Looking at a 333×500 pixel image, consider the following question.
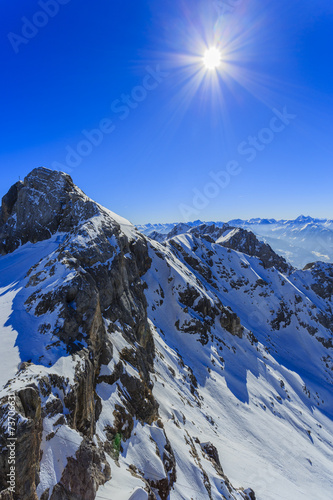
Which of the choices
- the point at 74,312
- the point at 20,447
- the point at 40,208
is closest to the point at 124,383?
the point at 74,312

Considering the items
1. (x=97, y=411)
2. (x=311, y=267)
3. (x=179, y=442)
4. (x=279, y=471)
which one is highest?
(x=311, y=267)

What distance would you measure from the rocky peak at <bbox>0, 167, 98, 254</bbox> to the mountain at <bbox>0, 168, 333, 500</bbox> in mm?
259

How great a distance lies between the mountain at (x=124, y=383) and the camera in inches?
510

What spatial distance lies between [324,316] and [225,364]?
353 ft

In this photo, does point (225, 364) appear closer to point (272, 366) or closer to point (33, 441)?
point (272, 366)

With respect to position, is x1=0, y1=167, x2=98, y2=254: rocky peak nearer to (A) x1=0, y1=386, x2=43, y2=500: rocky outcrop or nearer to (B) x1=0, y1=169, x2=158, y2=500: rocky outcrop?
(B) x1=0, y1=169, x2=158, y2=500: rocky outcrop

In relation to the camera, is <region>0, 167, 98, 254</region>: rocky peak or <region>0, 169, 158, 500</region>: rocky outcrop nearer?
<region>0, 169, 158, 500</region>: rocky outcrop

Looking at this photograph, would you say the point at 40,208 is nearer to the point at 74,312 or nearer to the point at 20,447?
the point at 74,312

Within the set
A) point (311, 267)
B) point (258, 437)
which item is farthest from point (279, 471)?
point (311, 267)

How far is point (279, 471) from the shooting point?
48438 millimetres

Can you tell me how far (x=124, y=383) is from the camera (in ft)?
81.7

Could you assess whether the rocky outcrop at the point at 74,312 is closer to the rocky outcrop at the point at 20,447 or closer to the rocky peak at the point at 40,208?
the rocky outcrop at the point at 20,447

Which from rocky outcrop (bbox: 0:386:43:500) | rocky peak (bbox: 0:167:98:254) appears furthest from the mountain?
rocky peak (bbox: 0:167:98:254)

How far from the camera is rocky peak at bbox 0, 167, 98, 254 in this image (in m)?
45.2
